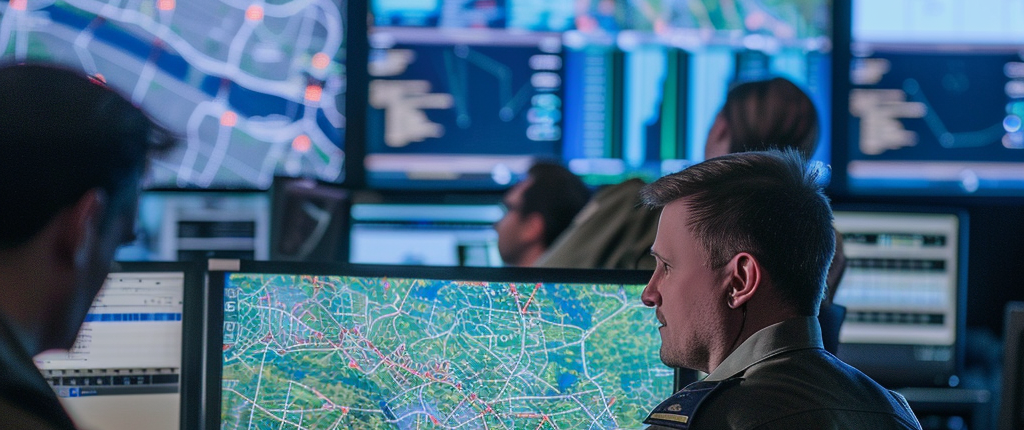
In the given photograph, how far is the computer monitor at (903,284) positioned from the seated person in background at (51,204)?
2.39 meters

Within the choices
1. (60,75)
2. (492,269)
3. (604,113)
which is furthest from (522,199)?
(60,75)

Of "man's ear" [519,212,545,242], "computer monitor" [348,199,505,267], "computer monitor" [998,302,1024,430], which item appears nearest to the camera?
"computer monitor" [998,302,1024,430]

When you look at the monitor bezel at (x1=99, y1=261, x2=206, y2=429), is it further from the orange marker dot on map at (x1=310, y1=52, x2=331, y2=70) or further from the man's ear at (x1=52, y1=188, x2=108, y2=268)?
the orange marker dot on map at (x1=310, y1=52, x2=331, y2=70)

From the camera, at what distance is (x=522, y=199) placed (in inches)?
95.2

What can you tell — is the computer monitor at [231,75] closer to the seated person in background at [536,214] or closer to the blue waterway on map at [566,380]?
the seated person in background at [536,214]

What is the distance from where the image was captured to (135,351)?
1416mm

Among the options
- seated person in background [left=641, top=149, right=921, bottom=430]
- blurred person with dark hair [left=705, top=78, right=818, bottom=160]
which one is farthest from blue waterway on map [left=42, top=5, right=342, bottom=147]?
seated person in background [left=641, top=149, right=921, bottom=430]

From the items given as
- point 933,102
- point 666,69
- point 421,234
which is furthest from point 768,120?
point 933,102

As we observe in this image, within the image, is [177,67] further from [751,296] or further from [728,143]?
[751,296]

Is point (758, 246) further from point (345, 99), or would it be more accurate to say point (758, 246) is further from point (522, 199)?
point (345, 99)

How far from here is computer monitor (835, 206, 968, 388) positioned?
112 inches

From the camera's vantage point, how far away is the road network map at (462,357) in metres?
1.27

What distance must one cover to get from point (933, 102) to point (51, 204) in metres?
2.81

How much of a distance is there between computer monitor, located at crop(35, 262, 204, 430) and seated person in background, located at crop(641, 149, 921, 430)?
2.44ft
